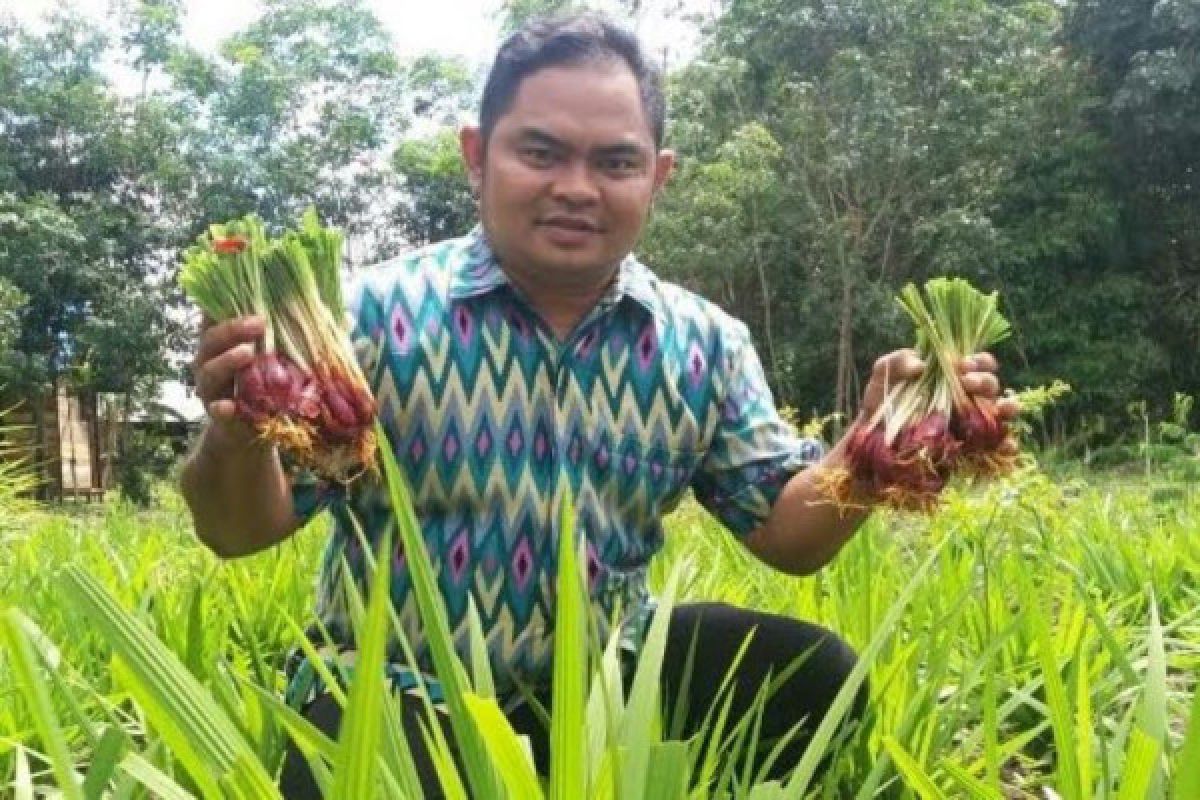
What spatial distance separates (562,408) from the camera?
1.46m

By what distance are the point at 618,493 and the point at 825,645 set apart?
11.1 inches

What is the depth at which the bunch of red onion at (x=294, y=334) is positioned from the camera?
1042 millimetres

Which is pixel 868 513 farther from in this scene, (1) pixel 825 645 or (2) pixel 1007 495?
(2) pixel 1007 495

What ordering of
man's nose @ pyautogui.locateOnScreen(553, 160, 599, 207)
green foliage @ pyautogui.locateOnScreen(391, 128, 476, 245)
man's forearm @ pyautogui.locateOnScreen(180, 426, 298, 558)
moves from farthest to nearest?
green foliage @ pyautogui.locateOnScreen(391, 128, 476, 245)
man's nose @ pyautogui.locateOnScreen(553, 160, 599, 207)
man's forearm @ pyautogui.locateOnScreen(180, 426, 298, 558)

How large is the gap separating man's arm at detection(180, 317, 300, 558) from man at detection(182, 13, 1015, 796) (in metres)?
0.04

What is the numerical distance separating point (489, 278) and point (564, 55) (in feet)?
0.82

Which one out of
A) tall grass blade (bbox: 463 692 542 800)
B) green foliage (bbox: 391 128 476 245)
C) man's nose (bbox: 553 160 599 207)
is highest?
green foliage (bbox: 391 128 476 245)

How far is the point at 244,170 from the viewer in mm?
A: 14609

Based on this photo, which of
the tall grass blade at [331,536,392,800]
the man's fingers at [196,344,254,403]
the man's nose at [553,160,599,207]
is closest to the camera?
the tall grass blade at [331,536,392,800]

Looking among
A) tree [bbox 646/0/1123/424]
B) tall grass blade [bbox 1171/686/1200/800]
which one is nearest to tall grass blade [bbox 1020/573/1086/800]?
tall grass blade [bbox 1171/686/1200/800]

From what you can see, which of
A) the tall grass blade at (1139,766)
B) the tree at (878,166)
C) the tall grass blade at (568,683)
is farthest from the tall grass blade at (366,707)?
the tree at (878,166)

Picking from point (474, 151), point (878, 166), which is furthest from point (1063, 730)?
point (878, 166)

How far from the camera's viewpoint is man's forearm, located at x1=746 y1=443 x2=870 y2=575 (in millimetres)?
1401

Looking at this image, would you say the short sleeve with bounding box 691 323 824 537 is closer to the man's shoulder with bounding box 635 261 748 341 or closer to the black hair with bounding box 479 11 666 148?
the man's shoulder with bounding box 635 261 748 341
